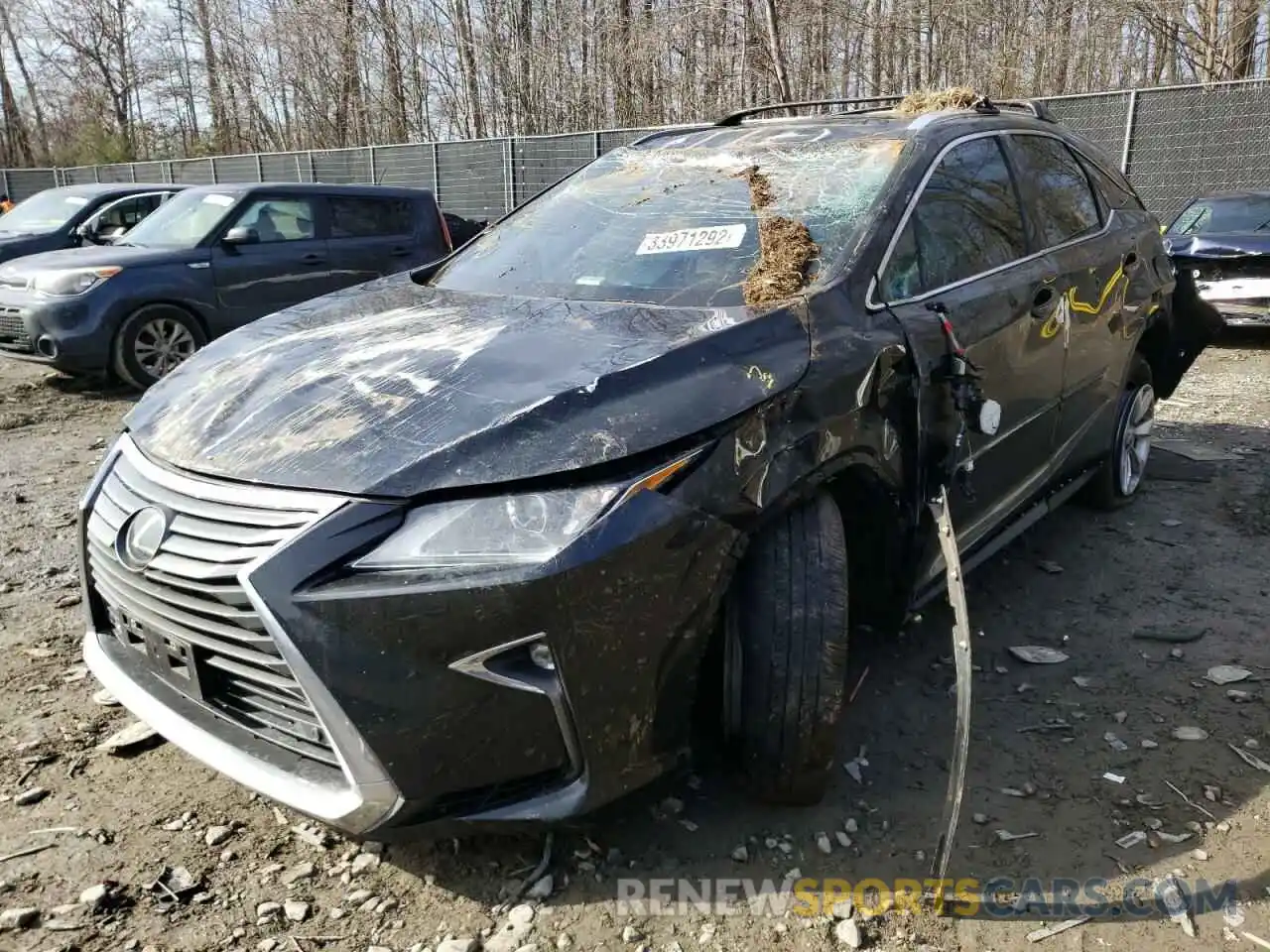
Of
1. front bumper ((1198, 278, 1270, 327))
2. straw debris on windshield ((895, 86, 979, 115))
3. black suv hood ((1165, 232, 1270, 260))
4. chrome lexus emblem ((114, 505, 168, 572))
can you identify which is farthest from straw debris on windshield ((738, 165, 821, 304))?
front bumper ((1198, 278, 1270, 327))

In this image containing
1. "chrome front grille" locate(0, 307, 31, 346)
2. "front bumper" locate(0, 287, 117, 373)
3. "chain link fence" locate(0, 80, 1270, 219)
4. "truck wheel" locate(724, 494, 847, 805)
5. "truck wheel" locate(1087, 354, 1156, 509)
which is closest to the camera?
"truck wheel" locate(724, 494, 847, 805)

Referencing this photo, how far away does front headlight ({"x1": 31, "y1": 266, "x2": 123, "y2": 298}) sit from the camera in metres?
7.27

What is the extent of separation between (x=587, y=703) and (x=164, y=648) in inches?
40.1

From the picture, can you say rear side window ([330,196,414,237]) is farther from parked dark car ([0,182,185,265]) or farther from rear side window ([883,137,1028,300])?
rear side window ([883,137,1028,300])

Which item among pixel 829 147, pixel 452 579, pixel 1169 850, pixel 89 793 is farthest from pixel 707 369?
pixel 89 793

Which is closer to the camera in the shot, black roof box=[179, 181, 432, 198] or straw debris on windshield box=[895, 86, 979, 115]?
straw debris on windshield box=[895, 86, 979, 115]

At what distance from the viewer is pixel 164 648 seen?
86.4 inches

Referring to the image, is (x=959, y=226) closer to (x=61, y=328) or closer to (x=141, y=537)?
(x=141, y=537)

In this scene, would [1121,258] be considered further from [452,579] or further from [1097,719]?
[452,579]

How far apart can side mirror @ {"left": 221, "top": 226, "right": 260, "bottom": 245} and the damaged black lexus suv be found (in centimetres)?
553

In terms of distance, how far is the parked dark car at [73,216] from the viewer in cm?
1075

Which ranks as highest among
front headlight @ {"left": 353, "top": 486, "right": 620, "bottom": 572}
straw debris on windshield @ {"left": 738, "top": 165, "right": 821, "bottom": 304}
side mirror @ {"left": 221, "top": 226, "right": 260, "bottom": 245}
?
straw debris on windshield @ {"left": 738, "top": 165, "right": 821, "bottom": 304}

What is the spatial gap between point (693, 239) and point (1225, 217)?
28.3ft

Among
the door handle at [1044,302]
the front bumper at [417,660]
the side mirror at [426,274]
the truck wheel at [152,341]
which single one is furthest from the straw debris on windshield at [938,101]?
the truck wheel at [152,341]
